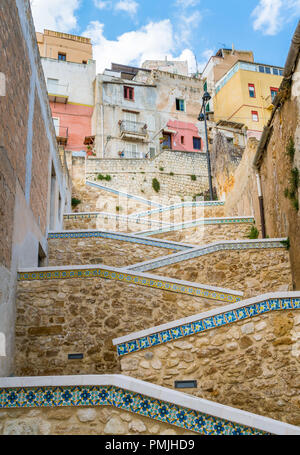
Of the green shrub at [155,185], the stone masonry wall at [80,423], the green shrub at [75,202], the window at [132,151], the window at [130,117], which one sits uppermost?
the window at [130,117]

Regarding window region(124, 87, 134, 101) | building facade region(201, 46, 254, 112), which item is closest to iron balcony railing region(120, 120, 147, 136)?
window region(124, 87, 134, 101)

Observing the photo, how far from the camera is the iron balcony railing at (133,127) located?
3143 centimetres

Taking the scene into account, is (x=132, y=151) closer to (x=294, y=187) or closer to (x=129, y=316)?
(x=294, y=187)

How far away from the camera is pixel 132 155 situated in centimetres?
3152

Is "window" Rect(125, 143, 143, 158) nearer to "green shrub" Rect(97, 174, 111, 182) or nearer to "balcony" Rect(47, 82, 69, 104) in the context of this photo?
"balcony" Rect(47, 82, 69, 104)

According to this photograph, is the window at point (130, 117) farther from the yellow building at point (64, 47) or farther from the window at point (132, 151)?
the yellow building at point (64, 47)

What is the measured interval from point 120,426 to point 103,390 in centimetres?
34

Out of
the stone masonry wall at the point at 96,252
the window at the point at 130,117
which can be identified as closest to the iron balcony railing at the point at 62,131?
the window at the point at 130,117

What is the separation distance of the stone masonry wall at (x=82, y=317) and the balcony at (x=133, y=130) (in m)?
24.7

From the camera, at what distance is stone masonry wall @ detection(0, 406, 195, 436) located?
13.3 ft

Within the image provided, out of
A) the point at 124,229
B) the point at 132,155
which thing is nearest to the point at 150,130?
the point at 132,155

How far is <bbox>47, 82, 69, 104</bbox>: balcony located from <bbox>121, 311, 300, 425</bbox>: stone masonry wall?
30.2m

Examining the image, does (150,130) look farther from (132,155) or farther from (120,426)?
(120,426)

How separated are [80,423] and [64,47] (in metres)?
38.5
